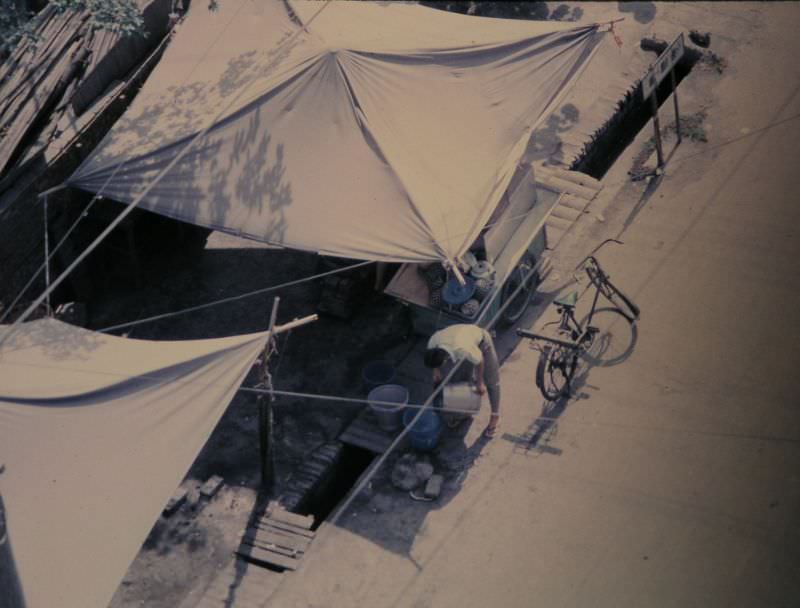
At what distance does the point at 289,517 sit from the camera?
985cm

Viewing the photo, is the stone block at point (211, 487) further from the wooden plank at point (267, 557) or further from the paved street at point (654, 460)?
the paved street at point (654, 460)

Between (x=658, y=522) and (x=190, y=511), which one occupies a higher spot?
(x=190, y=511)

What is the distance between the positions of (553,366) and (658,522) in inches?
75.5

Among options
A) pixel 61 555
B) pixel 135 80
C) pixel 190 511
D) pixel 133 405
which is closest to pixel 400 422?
pixel 190 511

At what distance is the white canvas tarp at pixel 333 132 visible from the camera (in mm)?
10703

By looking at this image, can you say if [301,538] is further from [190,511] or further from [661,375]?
[661,375]

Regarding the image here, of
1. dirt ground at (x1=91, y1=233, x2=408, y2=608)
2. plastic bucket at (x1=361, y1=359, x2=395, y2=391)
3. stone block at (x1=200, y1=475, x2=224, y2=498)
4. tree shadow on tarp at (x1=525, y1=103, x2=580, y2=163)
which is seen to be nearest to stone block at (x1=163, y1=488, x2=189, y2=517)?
dirt ground at (x1=91, y1=233, x2=408, y2=608)

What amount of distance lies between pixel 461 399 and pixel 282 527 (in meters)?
2.18

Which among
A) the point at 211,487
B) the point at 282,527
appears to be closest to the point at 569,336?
the point at 282,527

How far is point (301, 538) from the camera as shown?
9.68m

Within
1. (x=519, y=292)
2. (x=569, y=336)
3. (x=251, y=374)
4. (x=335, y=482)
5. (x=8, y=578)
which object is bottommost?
(x=335, y=482)

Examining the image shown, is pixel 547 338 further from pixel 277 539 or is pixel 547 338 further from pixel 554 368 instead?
pixel 277 539

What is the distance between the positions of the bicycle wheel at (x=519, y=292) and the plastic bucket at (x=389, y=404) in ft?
5.25

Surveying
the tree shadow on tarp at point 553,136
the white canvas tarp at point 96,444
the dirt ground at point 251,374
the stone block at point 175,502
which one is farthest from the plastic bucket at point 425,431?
the tree shadow on tarp at point 553,136
